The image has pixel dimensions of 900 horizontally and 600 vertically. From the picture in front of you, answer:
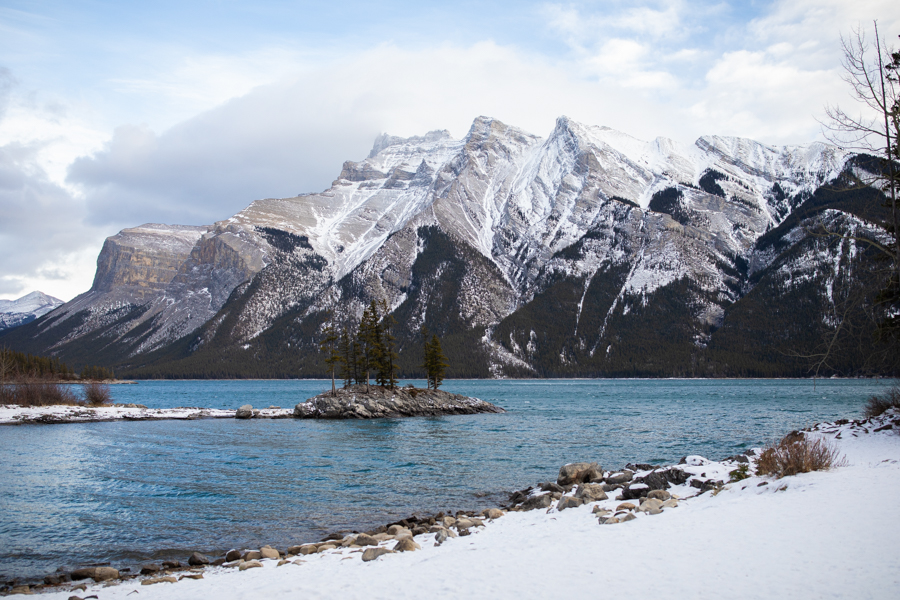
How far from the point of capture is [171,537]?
63.1 ft

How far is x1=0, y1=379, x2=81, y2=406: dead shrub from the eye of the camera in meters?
77.2

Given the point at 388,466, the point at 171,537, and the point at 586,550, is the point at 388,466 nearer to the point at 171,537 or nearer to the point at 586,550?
the point at 171,537

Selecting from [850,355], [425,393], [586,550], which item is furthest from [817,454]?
[850,355]

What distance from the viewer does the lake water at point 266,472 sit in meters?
19.3

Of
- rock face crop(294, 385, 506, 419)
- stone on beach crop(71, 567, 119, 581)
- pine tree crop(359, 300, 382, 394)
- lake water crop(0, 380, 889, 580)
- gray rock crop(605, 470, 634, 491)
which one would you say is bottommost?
rock face crop(294, 385, 506, 419)

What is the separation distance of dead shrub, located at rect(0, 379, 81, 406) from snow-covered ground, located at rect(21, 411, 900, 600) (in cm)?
8235

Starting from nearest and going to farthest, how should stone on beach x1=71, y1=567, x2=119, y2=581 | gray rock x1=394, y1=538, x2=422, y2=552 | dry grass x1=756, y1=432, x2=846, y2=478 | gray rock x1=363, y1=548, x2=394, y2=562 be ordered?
gray rock x1=363, y1=548, x2=394, y2=562 < gray rock x1=394, y1=538, x2=422, y2=552 < stone on beach x1=71, y1=567, x2=119, y2=581 < dry grass x1=756, y1=432, x2=846, y2=478

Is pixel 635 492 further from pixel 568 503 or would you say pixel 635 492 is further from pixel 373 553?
pixel 373 553

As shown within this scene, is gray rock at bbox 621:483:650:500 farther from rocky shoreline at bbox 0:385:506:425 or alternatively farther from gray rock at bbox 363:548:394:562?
rocky shoreline at bbox 0:385:506:425

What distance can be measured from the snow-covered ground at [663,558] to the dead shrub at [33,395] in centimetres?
8235

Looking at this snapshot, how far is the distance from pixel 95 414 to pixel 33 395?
54.5ft

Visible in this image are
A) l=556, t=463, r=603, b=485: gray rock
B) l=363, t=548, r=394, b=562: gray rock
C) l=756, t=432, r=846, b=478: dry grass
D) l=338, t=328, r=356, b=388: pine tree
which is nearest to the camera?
l=363, t=548, r=394, b=562: gray rock

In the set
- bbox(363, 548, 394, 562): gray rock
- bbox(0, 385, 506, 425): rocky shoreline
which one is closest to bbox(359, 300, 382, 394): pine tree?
bbox(0, 385, 506, 425): rocky shoreline

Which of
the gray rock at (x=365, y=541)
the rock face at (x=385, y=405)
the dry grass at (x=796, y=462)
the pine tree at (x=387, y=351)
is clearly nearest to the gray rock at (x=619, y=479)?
the dry grass at (x=796, y=462)
